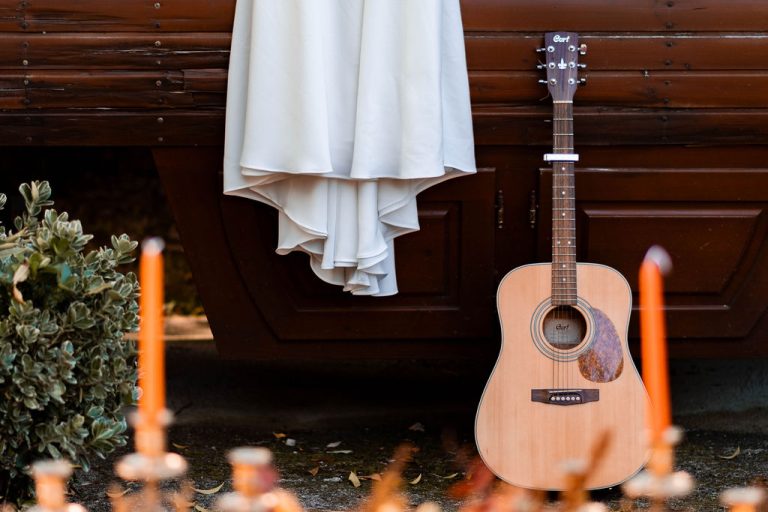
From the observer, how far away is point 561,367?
320 cm

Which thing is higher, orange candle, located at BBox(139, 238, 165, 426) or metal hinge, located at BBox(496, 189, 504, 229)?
orange candle, located at BBox(139, 238, 165, 426)

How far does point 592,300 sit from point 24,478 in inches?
66.8

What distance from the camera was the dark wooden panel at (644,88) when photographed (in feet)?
11.0

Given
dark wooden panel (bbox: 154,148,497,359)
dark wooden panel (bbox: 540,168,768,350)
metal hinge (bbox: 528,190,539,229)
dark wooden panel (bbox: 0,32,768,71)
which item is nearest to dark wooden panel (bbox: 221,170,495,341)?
dark wooden panel (bbox: 154,148,497,359)

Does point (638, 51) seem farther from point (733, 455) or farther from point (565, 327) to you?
point (733, 455)

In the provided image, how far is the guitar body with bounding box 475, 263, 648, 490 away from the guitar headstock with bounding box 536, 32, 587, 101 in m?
0.54

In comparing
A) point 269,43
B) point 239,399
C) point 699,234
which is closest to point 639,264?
point 699,234

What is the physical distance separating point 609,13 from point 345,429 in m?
1.83

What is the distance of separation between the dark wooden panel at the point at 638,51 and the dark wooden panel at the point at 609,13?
0.04 metres

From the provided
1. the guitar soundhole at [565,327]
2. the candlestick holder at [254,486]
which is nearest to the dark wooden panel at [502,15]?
the guitar soundhole at [565,327]

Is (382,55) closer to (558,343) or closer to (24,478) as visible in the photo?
(558,343)

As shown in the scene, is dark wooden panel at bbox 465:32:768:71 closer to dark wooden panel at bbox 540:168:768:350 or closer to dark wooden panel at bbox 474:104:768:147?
dark wooden panel at bbox 474:104:768:147

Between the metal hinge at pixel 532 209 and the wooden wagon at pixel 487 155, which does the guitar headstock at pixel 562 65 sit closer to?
the wooden wagon at pixel 487 155

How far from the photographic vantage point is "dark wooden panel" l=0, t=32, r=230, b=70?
3281mm
